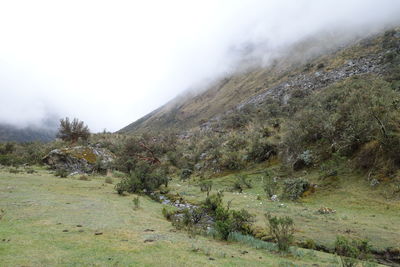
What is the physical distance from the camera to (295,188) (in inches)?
894

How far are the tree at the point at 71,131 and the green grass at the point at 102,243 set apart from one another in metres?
42.9

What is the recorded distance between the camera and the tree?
5372 centimetres

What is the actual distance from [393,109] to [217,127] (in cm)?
5538

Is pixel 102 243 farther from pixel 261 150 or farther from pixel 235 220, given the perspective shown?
pixel 261 150

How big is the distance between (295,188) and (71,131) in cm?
4994

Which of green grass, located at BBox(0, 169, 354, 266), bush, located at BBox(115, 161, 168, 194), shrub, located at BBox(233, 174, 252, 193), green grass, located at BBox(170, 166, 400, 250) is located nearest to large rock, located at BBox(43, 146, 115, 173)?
bush, located at BBox(115, 161, 168, 194)

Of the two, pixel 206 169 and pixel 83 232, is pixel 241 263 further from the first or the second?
pixel 206 169

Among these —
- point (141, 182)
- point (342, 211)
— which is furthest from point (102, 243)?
point (141, 182)

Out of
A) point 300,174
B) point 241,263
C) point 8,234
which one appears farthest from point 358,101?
point 8,234

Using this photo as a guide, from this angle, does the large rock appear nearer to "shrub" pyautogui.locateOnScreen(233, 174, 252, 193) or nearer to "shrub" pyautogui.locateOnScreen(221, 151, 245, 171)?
"shrub" pyautogui.locateOnScreen(221, 151, 245, 171)

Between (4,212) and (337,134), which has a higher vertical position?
(337,134)

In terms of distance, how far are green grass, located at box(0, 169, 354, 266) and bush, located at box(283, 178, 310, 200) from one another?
12059 millimetres

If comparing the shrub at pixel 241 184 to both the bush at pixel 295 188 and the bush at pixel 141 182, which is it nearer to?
the bush at pixel 295 188

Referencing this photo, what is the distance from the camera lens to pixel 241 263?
27.7 ft
